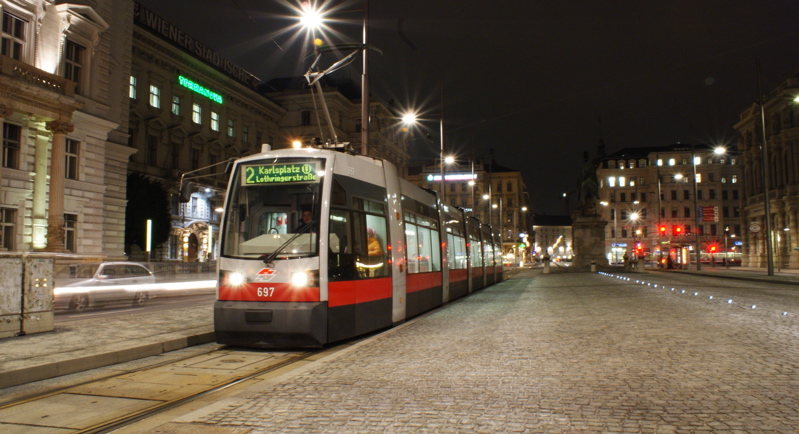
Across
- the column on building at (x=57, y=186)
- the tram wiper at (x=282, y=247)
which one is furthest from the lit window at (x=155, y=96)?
the tram wiper at (x=282, y=247)

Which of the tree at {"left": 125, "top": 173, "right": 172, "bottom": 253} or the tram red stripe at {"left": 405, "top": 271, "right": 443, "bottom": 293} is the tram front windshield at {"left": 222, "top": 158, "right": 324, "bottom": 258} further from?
the tree at {"left": 125, "top": 173, "right": 172, "bottom": 253}

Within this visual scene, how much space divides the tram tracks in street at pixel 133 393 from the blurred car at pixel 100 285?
945 cm

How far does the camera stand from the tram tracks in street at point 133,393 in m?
5.30

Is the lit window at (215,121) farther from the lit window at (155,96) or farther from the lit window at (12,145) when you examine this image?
the lit window at (12,145)

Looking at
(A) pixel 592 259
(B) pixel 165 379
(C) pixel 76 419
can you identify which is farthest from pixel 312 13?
(A) pixel 592 259

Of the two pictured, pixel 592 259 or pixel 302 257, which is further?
pixel 592 259

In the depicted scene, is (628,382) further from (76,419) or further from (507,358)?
(76,419)

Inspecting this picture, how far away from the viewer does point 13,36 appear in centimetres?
2558

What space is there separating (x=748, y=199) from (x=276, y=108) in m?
49.4

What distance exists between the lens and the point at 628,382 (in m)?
6.20

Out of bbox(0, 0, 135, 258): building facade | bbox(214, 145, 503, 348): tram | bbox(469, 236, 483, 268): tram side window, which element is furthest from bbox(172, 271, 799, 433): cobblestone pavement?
bbox(0, 0, 135, 258): building facade

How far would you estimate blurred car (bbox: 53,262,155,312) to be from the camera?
53.8ft

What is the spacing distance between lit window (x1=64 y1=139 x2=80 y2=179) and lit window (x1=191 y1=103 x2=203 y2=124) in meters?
18.5

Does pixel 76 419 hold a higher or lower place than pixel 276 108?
lower
